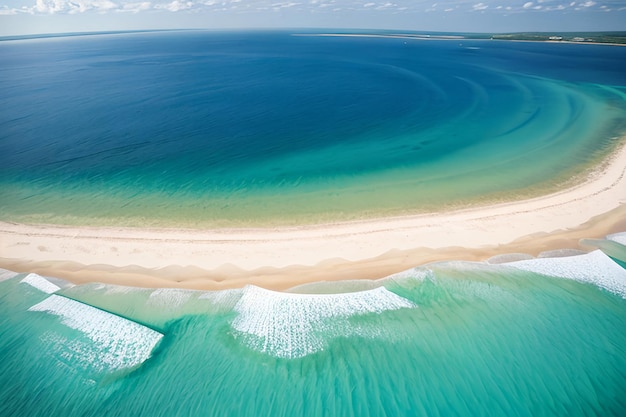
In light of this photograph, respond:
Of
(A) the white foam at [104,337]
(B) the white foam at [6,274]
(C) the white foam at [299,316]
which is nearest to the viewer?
(A) the white foam at [104,337]

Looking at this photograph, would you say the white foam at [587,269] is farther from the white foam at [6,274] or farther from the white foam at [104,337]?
the white foam at [6,274]

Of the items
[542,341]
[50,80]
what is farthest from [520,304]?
[50,80]

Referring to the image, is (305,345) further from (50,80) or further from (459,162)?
(50,80)

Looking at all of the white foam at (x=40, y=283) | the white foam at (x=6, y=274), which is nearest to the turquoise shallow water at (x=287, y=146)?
the white foam at (x=6, y=274)

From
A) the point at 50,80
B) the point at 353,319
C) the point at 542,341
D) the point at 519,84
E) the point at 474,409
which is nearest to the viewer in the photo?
the point at 474,409

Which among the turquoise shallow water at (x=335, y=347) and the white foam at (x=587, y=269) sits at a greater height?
the white foam at (x=587, y=269)

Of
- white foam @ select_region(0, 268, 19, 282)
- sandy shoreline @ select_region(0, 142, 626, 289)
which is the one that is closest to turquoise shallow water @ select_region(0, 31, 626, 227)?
sandy shoreline @ select_region(0, 142, 626, 289)

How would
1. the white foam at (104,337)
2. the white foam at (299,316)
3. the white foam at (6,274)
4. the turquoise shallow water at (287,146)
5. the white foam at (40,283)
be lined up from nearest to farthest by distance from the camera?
1. the white foam at (104,337)
2. the white foam at (299,316)
3. the white foam at (40,283)
4. the white foam at (6,274)
5. the turquoise shallow water at (287,146)
